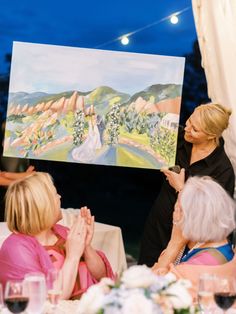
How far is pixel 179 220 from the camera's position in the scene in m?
2.33

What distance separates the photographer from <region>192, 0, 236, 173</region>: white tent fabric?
387 centimetres

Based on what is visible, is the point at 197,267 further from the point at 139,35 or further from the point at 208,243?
the point at 139,35

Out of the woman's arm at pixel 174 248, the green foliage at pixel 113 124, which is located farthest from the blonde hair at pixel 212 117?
the woman's arm at pixel 174 248

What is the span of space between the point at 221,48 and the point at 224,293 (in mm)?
2394

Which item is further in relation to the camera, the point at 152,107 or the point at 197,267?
the point at 152,107

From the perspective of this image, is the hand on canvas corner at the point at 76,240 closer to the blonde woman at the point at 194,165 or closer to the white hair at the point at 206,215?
the white hair at the point at 206,215

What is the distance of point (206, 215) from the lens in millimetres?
2234

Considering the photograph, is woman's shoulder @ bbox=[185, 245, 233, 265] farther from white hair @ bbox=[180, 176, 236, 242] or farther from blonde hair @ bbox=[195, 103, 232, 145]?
blonde hair @ bbox=[195, 103, 232, 145]

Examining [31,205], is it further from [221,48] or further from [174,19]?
[174,19]

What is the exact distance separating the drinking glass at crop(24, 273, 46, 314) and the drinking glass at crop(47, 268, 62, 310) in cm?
5

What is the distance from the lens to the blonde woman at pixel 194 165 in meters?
3.45

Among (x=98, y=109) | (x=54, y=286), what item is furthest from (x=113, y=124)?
(x=54, y=286)

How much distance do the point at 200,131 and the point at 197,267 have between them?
1.37 m

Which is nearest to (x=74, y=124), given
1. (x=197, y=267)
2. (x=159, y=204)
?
(x=159, y=204)
